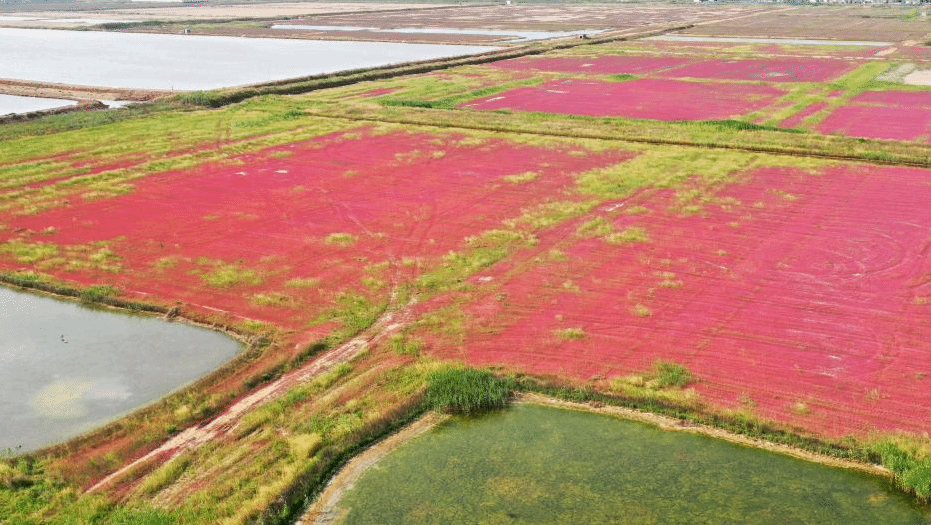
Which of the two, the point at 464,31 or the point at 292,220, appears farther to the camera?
the point at 464,31

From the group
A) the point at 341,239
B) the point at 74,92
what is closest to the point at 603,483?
the point at 341,239

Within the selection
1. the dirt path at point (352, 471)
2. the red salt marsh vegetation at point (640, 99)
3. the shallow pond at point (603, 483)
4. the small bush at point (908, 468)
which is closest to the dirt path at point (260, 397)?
the dirt path at point (352, 471)

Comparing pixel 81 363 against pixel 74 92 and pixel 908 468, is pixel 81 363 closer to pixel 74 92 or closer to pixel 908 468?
pixel 908 468

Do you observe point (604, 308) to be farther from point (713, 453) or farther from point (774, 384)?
point (713, 453)

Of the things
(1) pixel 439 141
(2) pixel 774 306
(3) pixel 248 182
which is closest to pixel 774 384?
(2) pixel 774 306

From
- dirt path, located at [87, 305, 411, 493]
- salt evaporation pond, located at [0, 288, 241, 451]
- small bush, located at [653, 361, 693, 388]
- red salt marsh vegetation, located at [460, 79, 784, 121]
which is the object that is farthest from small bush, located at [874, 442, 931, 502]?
red salt marsh vegetation, located at [460, 79, 784, 121]

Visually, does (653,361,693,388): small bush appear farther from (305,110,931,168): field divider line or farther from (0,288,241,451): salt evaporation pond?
(305,110,931,168): field divider line

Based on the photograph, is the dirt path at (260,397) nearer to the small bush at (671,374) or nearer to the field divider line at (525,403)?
the field divider line at (525,403)

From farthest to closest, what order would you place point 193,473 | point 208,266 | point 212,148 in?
point 212,148 < point 208,266 < point 193,473
